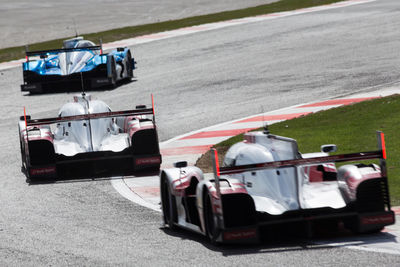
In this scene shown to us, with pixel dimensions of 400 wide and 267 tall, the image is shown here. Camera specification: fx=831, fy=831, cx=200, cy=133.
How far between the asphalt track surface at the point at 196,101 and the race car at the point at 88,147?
42cm

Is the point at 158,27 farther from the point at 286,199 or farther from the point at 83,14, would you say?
the point at 286,199

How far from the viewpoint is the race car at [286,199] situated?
28.0 ft

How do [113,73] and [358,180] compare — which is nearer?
[358,180]

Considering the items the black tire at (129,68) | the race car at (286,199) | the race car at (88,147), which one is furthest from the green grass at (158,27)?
the race car at (286,199)

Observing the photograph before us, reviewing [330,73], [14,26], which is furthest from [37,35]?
[330,73]

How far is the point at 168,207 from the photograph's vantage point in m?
10.2

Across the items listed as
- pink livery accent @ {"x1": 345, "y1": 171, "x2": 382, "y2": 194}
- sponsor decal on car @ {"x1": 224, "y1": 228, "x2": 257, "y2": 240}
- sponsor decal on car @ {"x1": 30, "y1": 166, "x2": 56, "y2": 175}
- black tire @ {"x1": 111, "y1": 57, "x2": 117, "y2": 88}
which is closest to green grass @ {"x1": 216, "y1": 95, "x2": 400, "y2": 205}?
sponsor decal on car @ {"x1": 30, "y1": 166, "x2": 56, "y2": 175}

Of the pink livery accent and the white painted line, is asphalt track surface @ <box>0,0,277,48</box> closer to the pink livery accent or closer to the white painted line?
the white painted line

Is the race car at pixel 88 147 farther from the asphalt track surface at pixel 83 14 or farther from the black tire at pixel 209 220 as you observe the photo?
the asphalt track surface at pixel 83 14

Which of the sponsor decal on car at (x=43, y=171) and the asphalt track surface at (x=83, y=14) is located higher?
the asphalt track surface at (x=83, y=14)

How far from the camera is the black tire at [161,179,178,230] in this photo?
32.6 feet

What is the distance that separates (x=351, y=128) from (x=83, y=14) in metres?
33.2

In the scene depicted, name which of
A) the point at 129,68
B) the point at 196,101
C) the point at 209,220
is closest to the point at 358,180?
the point at 209,220

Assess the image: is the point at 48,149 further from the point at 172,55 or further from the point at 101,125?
the point at 172,55
